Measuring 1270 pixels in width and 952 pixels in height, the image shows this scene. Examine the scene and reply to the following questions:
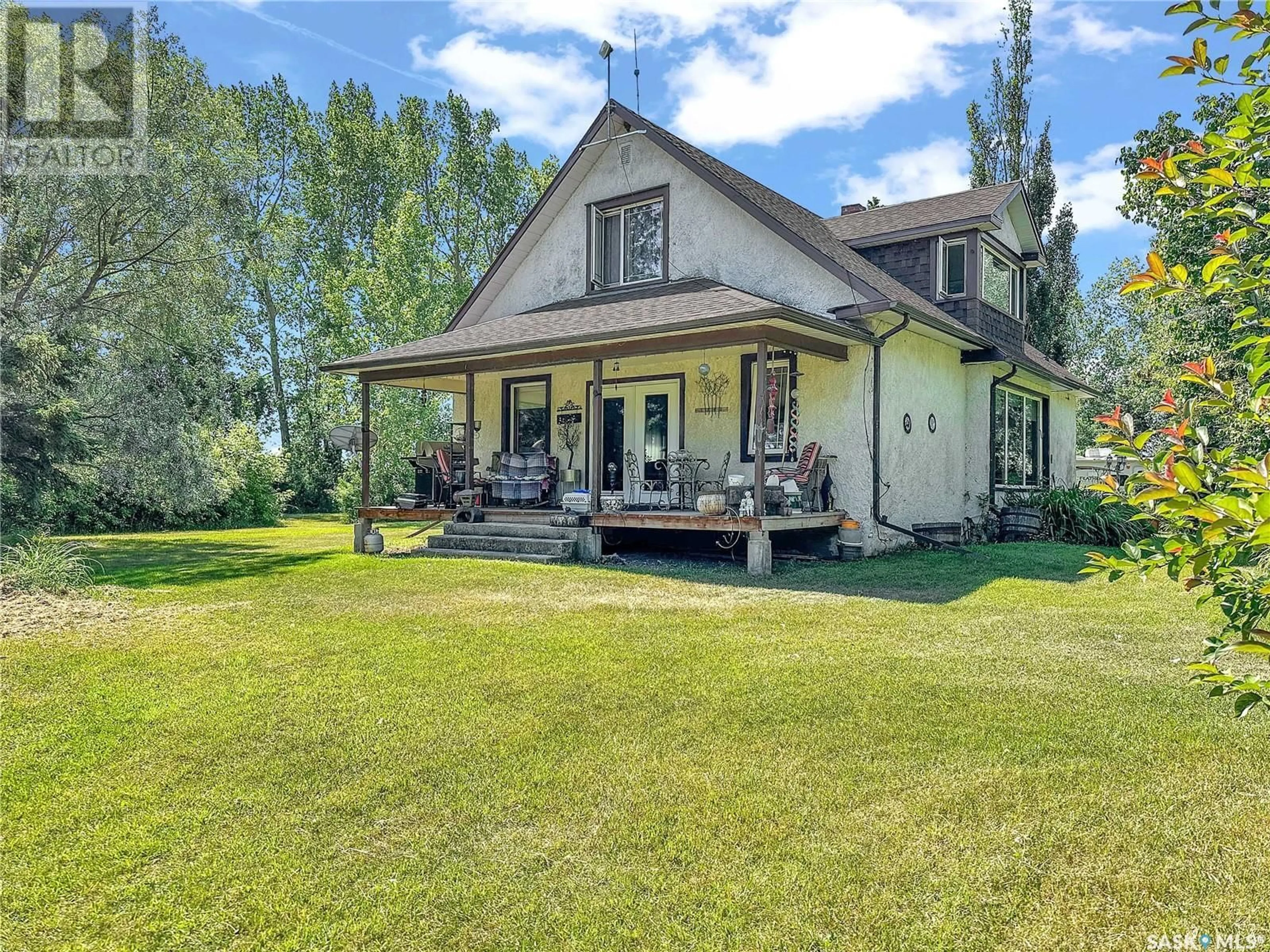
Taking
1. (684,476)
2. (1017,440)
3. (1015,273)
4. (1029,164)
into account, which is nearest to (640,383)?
(684,476)

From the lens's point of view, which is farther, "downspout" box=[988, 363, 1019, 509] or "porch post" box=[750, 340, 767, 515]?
"downspout" box=[988, 363, 1019, 509]

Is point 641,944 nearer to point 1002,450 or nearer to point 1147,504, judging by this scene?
point 1147,504

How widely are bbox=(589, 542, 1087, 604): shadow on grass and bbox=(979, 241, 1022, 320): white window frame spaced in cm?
465

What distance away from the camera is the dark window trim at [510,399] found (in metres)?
14.1

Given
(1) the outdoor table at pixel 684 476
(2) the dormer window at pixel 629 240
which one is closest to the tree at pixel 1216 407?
(1) the outdoor table at pixel 684 476

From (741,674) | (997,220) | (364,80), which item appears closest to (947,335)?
(997,220)

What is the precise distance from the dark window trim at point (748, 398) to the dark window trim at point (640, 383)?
1.06 meters

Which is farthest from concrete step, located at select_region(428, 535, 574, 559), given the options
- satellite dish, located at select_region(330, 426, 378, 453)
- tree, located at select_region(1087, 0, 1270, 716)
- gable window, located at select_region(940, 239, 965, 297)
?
tree, located at select_region(1087, 0, 1270, 716)

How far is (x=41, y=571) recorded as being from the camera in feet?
24.8

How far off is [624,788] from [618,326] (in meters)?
8.06

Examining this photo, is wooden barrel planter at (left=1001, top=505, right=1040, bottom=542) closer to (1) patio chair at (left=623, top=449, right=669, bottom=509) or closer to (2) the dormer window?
(1) patio chair at (left=623, top=449, right=669, bottom=509)

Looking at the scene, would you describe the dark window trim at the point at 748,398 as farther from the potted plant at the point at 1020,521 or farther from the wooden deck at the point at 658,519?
the potted plant at the point at 1020,521

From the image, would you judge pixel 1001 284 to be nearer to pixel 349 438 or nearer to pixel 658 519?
pixel 658 519

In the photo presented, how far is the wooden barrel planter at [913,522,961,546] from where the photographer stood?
1225cm
